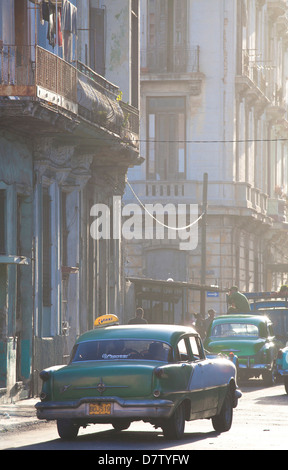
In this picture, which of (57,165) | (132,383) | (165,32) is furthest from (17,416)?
(165,32)

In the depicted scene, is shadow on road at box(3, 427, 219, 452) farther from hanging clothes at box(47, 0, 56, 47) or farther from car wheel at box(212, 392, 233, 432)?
hanging clothes at box(47, 0, 56, 47)

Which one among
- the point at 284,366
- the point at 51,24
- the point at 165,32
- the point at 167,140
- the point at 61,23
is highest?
the point at 165,32

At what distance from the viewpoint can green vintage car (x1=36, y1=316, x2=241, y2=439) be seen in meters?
14.8

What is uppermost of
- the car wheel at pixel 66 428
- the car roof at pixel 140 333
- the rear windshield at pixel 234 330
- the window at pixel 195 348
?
the car roof at pixel 140 333

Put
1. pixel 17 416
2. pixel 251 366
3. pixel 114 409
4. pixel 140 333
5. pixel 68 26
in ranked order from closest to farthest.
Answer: pixel 114 409 < pixel 140 333 < pixel 17 416 < pixel 68 26 < pixel 251 366

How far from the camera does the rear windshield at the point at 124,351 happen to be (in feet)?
51.5

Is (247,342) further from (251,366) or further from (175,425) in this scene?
(175,425)

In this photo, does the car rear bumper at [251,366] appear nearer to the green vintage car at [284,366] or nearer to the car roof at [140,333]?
the green vintage car at [284,366]

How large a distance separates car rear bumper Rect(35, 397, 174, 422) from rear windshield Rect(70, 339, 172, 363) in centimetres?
91

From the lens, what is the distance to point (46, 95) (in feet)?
75.2

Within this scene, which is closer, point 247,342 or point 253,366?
point 253,366

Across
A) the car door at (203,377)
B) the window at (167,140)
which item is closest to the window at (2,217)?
the car door at (203,377)

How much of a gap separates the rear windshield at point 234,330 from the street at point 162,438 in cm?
994

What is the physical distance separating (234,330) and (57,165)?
6844 millimetres
